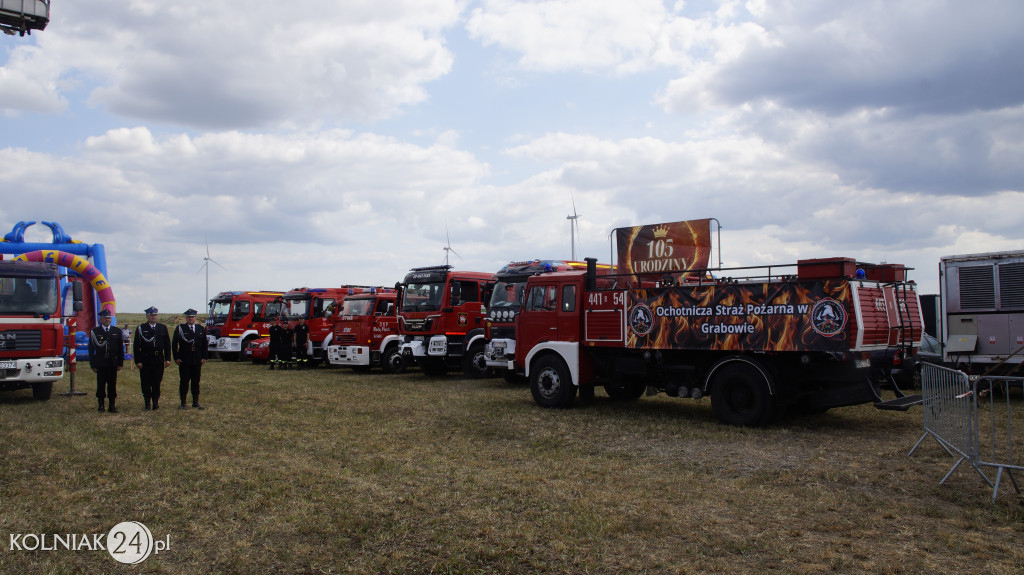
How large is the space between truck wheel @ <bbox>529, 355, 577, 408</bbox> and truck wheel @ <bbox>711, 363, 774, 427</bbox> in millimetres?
2604

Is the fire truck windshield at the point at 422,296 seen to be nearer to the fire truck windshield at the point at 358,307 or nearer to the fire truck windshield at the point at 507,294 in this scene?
the fire truck windshield at the point at 358,307

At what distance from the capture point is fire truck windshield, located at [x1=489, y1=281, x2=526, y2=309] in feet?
53.9

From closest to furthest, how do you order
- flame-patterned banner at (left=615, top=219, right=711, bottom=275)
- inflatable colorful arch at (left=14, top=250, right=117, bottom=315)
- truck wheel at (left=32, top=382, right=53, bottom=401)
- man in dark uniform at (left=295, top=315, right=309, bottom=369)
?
flame-patterned banner at (left=615, top=219, right=711, bottom=275)
truck wheel at (left=32, top=382, right=53, bottom=401)
inflatable colorful arch at (left=14, top=250, right=117, bottom=315)
man in dark uniform at (left=295, top=315, right=309, bottom=369)

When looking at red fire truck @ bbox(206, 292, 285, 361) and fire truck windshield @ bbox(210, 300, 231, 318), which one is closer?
red fire truck @ bbox(206, 292, 285, 361)

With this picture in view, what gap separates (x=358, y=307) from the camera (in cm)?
2202

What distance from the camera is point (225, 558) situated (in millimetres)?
4910

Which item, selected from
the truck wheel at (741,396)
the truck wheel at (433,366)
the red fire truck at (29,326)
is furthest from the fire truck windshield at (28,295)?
the truck wheel at (741,396)

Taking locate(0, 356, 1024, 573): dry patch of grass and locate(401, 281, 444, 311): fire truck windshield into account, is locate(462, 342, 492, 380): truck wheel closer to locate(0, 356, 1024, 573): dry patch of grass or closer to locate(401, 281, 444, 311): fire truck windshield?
locate(401, 281, 444, 311): fire truck windshield

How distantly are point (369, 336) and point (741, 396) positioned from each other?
1302 centimetres

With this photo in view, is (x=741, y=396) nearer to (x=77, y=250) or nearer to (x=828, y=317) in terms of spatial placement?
(x=828, y=317)

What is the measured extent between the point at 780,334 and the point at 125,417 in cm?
1004

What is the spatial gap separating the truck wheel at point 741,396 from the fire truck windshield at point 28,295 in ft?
38.2

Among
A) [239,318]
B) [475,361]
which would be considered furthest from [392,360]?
[239,318]

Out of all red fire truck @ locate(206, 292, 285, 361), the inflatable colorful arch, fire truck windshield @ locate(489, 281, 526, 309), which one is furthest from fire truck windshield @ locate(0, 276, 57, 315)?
red fire truck @ locate(206, 292, 285, 361)
